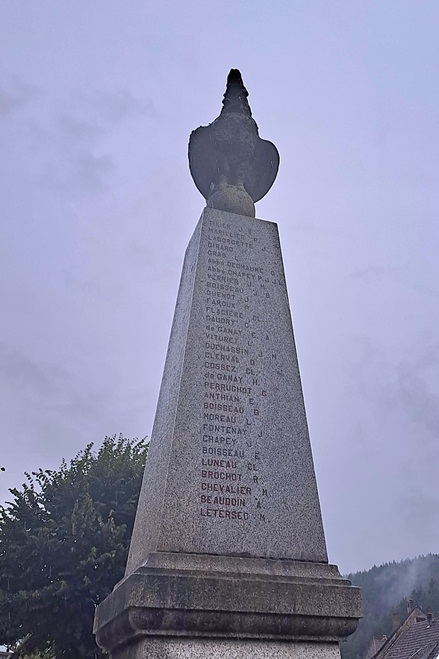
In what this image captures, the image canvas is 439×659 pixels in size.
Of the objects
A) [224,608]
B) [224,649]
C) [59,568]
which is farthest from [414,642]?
[224,608]

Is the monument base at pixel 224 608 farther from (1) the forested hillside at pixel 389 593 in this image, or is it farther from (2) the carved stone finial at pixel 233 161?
(1) the forested hillside at pixel 389 593

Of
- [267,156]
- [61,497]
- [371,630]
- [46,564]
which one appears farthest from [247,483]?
[371,630]

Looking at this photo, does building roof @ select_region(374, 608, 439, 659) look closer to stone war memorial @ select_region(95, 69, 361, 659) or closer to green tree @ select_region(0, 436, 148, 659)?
green tree @ select_region(0, 436, 148, 659)

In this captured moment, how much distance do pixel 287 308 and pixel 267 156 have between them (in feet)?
6.94

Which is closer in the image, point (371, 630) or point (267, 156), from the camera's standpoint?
point (267, 156)

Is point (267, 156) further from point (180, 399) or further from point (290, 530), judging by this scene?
point (290, 530)

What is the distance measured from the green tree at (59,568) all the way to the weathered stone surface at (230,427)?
44.3 ft

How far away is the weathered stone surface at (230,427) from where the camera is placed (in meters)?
4.62

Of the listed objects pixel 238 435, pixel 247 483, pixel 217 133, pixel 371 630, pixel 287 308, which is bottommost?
pixel 247 483

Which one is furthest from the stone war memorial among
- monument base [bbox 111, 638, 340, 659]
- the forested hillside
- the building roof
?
the forested hillside

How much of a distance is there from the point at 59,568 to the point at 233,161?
1499cm

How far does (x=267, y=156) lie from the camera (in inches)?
285

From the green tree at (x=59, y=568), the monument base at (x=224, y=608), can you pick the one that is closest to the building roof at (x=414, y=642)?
the green tree at (x=59, y=568)

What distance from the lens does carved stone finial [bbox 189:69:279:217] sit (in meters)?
6.89
